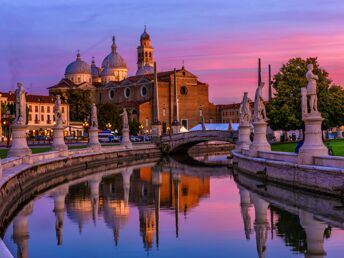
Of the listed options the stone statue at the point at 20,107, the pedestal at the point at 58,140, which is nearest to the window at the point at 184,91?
the pedestal at the point at 58,140

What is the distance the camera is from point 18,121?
32812 millimetres

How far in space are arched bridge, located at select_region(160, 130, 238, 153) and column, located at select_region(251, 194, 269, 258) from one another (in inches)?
1693

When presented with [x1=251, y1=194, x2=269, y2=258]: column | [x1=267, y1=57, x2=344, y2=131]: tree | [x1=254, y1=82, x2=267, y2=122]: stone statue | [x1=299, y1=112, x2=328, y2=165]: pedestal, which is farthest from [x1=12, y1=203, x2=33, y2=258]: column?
[x1=267, y1=57, x2=344, y2=131]: tree

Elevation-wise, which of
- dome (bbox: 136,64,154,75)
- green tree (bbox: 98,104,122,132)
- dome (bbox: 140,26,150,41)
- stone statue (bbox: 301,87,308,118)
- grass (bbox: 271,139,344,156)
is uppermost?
dome (bbox: 140,26,150,41)

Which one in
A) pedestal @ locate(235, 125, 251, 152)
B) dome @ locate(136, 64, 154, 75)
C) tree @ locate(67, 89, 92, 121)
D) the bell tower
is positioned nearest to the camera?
pedestal @ locate(235, 125, 251, 152)

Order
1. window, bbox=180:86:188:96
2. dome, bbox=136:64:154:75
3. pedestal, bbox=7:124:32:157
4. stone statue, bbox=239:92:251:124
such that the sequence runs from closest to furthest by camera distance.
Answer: pedestal, bbox=7:124:32:157
stone statue, bbox=239:92:251:124
window, bbox=180:86:188:96
dome, bbox=136:64:154:75

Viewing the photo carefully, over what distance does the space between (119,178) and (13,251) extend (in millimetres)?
23409

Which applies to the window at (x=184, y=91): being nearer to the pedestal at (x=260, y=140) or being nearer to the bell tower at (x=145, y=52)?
the bell tower at (x=145, y=52)

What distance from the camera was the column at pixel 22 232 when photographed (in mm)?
16000

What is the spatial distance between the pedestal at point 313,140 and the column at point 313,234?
16.8 feet

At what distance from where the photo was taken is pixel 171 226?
770 inches

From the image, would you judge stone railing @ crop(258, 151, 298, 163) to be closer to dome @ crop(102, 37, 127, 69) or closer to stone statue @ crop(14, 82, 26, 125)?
stone statue @ crop(14, 82, 26, 125)

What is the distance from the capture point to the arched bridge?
7000cm

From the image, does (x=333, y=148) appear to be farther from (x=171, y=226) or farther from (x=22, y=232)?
(x=22, y=232)
